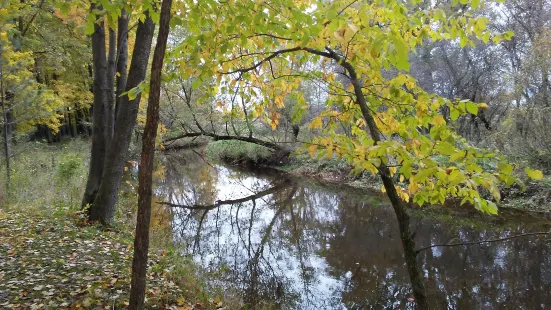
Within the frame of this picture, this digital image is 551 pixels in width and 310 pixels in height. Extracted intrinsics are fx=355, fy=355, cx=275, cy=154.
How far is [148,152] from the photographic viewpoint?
2.73m

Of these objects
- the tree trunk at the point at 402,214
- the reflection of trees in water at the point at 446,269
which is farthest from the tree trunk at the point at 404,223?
the reflection of trees in water at the point at 446,269

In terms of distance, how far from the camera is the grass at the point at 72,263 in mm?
4234

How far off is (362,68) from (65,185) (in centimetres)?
1074

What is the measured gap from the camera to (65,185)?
11.0m

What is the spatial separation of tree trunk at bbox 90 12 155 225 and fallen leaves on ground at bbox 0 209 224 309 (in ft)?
1.66

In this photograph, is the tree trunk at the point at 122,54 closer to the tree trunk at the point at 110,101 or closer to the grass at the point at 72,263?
the tree trunk at the point at 110,101

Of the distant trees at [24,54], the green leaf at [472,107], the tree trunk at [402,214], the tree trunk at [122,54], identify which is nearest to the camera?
the green leaf at [472,107]

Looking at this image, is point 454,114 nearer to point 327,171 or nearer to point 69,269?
point 69,269

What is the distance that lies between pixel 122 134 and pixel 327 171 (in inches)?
590

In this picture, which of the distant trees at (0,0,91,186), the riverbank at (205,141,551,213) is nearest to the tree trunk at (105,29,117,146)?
the distant trees at (0,0,91,186)

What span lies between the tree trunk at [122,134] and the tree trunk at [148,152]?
4.29 metres

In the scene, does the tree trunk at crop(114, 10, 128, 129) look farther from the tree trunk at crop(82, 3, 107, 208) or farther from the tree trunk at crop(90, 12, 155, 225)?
the tree trunk at crop(90, 12, 155, 225)

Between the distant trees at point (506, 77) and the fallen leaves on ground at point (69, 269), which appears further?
the distant trees at point (506, 77)

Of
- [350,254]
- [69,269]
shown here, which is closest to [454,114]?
[69,269]
